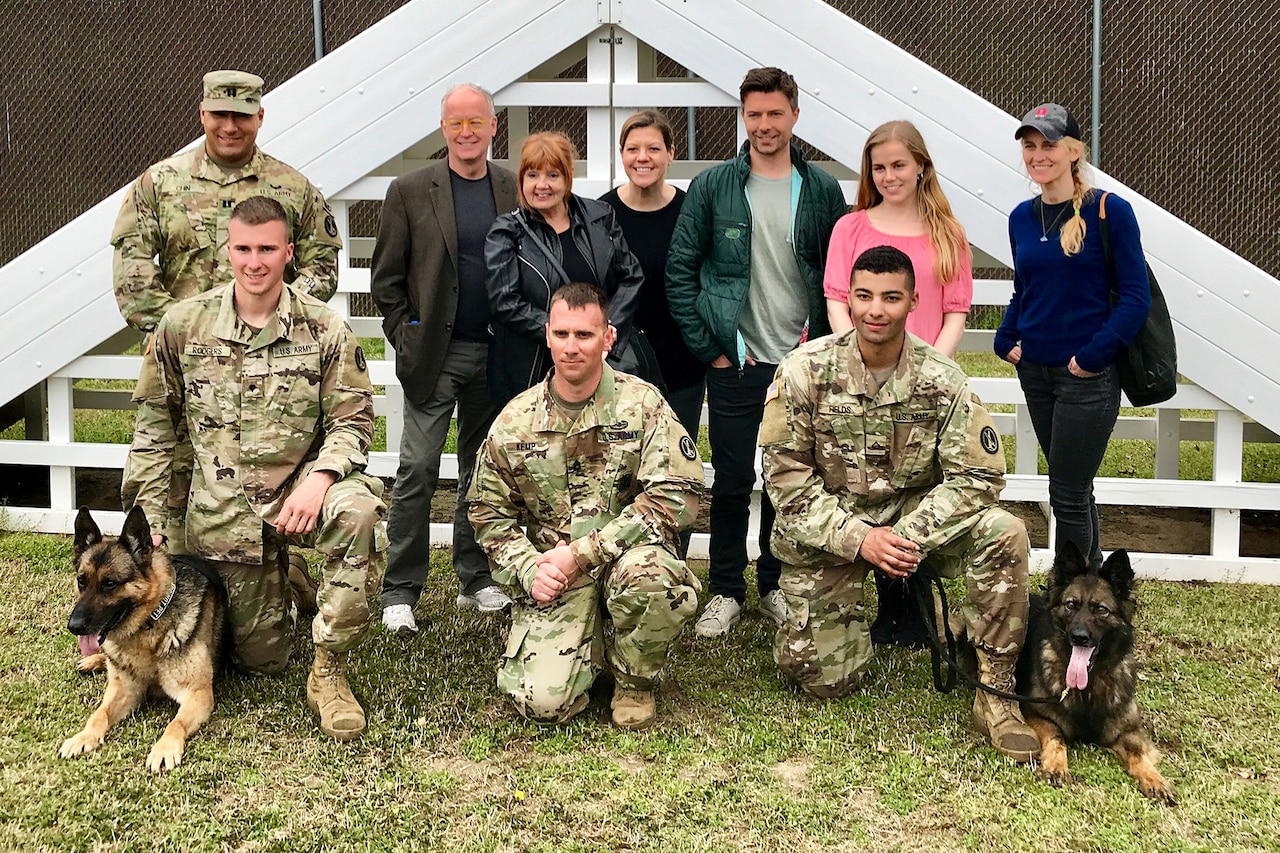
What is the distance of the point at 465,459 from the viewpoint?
4.68 metres

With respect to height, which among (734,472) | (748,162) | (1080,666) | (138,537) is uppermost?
(748,162)

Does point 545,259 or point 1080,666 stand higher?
point 545,259

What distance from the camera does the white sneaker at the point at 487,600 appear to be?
15.1 feet

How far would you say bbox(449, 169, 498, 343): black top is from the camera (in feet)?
14.3

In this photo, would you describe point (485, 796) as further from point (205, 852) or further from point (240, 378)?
point (240, 378)

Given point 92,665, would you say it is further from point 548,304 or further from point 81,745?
point 548,304

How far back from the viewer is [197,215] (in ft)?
14.2

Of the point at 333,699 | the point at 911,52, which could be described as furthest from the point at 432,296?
the point at 911,52

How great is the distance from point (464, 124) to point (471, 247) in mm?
448

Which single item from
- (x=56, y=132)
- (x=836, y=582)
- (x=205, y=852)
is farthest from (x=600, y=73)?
(x=56, y=132)

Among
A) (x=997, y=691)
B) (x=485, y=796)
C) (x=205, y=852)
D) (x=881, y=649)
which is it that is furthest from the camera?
(x=881, y=649)

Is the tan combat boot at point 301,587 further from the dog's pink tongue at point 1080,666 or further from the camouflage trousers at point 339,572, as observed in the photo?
the dog's pink tongue at point 1080,666

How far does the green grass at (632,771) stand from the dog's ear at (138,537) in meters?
0.51

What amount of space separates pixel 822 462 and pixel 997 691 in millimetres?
879
